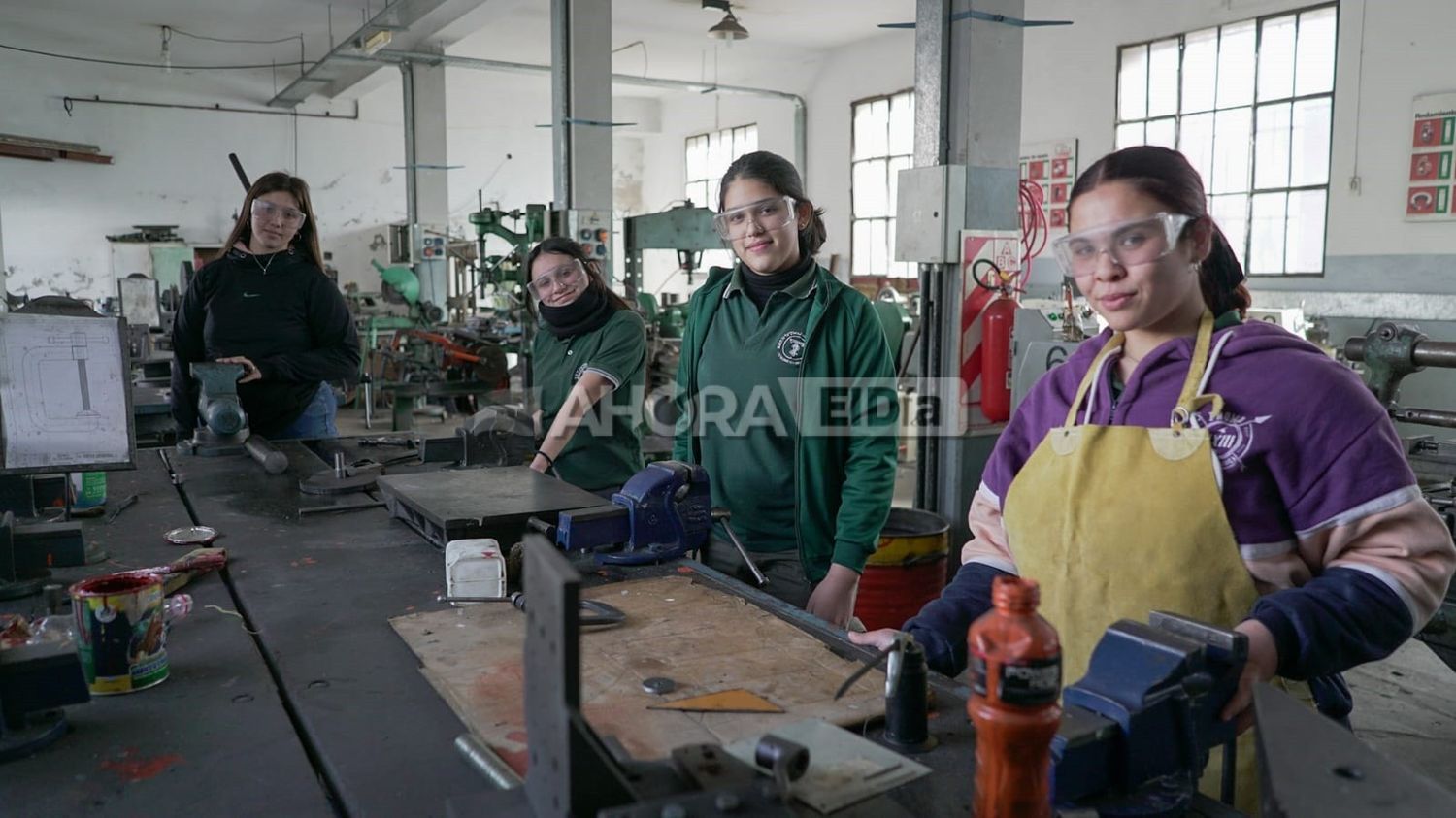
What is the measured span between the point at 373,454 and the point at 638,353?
0.72m

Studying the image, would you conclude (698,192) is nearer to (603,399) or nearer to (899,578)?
(899,578)

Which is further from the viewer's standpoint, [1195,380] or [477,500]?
[477,500]

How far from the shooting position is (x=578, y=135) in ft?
17.1

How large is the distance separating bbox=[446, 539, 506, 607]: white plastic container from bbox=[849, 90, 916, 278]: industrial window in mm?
8088

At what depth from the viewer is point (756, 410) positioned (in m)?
1.92

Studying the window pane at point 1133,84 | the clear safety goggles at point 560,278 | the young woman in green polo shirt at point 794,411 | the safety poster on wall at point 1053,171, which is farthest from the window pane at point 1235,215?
the young woman in green polo shirt at point 794,411

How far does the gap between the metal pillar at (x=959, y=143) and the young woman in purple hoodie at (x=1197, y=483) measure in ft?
6.11

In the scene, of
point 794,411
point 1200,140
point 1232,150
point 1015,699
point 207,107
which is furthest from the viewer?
point 207,107

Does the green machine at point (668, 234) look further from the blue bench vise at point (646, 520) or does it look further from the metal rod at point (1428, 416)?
the blue bench vise at point (646, 520)

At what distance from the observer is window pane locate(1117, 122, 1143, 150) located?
6914 millimetres

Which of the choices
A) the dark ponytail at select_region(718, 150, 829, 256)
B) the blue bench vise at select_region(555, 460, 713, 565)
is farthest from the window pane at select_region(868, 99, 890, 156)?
the blue bench vise at select_region(555, 460, 713, 565)

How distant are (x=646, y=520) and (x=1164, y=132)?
20.6ft

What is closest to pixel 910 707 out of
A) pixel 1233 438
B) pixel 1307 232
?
pixel 1233 438

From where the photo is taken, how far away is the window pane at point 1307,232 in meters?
6.02
